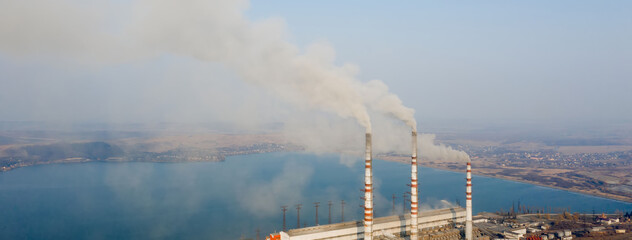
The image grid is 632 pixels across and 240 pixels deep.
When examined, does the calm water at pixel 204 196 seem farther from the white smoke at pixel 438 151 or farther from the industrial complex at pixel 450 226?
the white smoke at pixel 438 151

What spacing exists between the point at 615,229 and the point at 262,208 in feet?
70.7

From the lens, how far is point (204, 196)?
35031 millimetres

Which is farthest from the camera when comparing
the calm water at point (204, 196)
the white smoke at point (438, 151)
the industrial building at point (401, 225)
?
the calm water at point (204, 196)

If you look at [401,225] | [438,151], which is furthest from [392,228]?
[438,151]

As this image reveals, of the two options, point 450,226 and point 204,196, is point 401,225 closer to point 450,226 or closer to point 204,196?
point 450,226

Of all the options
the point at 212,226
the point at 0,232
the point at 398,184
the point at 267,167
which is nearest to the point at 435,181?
the point at 398,184

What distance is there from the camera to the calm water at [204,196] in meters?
25.6

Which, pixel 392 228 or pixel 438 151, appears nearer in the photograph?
pixel 392 228

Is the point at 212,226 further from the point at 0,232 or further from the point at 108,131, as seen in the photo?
the point at 108,131

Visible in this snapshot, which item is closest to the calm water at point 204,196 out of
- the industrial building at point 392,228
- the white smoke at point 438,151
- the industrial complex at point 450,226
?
the industrial complex at point 450,226

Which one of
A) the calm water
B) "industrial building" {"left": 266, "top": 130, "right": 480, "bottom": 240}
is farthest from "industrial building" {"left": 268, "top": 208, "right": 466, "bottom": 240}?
the calm water

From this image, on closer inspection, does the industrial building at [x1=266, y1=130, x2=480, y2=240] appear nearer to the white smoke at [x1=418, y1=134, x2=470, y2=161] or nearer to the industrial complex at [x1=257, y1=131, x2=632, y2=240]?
the industrial complex at [x1=257, y1=131, x2=632, y2=240]

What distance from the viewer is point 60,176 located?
44500mm

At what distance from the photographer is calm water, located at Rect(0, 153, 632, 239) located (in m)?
25.6
